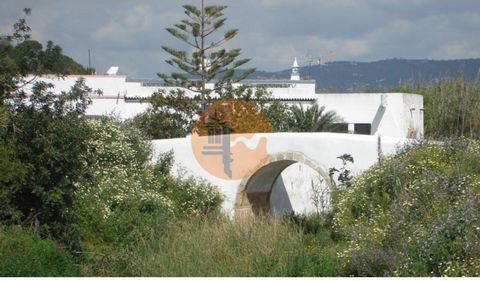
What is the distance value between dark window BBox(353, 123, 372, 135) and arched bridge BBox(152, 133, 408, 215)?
4.70 meters

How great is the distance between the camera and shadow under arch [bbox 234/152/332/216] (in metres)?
16.3

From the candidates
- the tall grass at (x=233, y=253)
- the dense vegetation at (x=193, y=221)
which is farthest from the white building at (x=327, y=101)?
the tall grass at (x=233, y=253)

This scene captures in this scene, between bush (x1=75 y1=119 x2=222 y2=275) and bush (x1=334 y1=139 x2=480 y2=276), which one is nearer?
bush (x1=334 y1=139 x2=480 y2=276)

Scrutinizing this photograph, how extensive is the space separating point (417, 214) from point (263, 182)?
8.98m

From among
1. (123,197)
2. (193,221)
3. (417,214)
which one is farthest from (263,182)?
(417,214)

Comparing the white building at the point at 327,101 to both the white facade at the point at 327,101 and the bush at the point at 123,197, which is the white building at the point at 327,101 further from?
the bush at the point at 123,197

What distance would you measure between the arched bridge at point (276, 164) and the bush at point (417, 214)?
185cm

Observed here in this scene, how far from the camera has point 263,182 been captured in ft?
62.0

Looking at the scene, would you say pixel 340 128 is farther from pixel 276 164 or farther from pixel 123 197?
pixel 123 197

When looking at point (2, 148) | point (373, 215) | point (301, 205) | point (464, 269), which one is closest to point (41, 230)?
point (2, 148)

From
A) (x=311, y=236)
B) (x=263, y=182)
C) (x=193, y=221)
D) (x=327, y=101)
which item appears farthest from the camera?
(x=327, y=101)

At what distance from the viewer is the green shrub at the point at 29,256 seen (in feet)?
29.8

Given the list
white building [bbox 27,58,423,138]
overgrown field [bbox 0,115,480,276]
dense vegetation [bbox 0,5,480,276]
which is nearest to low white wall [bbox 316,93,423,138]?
white building [bbox 27,58,423,138]

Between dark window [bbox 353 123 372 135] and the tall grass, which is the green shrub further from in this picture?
dark window [bbox 353 123 372 135]
